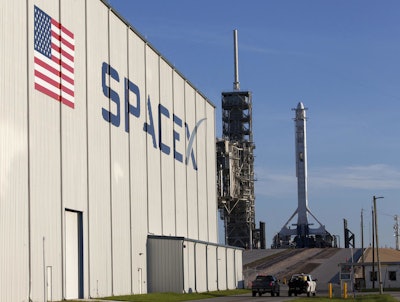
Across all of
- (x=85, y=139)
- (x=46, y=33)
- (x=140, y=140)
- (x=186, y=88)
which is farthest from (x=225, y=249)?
(x=46, y=33)

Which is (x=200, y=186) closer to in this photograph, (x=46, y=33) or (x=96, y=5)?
(x=96, y=5)

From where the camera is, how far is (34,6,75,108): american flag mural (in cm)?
4566

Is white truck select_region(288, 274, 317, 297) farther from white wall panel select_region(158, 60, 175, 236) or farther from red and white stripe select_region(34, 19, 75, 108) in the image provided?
red and white stripe select_region(34, 19, 75, 108)

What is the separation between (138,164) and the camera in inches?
2478

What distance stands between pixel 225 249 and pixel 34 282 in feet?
134

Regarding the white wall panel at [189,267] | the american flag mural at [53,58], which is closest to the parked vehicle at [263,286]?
the white wall panel at [189,267]

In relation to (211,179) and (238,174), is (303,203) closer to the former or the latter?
(238,174)

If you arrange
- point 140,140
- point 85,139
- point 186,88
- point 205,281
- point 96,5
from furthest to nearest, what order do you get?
point 186,88
point 205,281
point 140,140
point 96,5
point 85,139

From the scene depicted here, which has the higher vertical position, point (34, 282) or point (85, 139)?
point (85, 139)

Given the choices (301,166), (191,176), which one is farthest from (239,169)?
(191,176)

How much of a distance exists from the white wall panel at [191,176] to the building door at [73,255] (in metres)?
27.9

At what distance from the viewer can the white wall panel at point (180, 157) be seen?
74625 millimetres

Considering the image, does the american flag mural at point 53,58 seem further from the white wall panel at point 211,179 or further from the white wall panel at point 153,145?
the white wall panel at point 211,179

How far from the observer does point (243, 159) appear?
427ft
